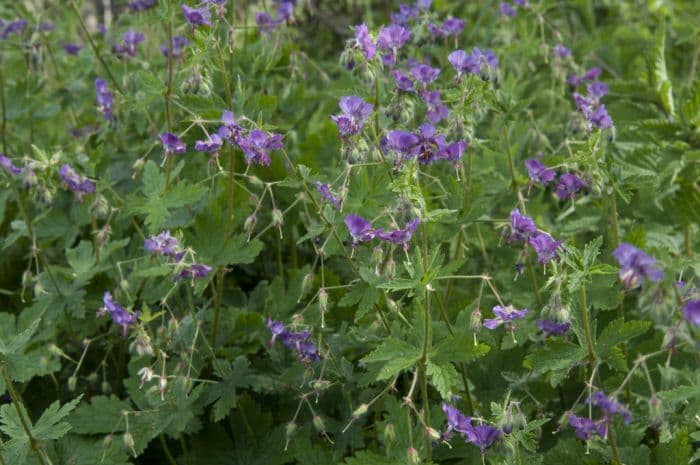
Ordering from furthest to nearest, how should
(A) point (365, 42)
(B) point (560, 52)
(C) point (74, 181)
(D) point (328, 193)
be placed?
(B) point (560, 52), (C) point (74, 181), (A) point (365, 42), (D) point (328, 193)

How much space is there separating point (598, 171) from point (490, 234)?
41.7 inches

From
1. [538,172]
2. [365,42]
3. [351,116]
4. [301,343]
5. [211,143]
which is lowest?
[301,343]

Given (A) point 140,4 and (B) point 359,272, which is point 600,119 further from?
(A) point 140,4

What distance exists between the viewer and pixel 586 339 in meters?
2.31

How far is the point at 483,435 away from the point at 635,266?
2.18ft

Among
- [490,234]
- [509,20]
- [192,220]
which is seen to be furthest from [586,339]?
[509,20]

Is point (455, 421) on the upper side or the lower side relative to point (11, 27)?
lower

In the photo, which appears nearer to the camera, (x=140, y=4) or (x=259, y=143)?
(x=259, y=143)

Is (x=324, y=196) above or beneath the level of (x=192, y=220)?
above

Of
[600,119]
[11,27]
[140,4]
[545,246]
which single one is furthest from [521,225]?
[11,27]

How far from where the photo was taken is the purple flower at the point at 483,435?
2.16m

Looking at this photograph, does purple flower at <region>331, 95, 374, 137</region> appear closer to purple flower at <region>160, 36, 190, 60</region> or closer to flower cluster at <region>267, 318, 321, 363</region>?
flower cluster at <region>267, 318, 321, 363</region>

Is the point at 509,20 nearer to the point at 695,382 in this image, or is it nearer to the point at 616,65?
the point at 616,65

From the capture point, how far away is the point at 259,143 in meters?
2.40
